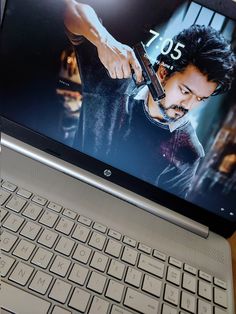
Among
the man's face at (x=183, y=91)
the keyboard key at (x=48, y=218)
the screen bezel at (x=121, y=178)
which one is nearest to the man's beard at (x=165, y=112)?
the man's face at (x=183, y=91)

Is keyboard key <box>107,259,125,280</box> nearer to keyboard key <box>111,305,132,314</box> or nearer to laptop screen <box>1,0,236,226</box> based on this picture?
keyboard key <box>111,305,132,314</box>

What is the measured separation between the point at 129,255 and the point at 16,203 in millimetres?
177

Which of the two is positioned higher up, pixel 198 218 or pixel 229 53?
pixel 229 53

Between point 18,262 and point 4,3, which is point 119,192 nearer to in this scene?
point 18,262

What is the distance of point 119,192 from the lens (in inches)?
23.0

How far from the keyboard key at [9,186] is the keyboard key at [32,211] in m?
0.04

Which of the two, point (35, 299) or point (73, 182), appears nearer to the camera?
point (35, 299)

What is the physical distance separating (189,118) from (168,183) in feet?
0.38

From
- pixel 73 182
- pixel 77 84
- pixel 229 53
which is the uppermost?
pixel 229 53

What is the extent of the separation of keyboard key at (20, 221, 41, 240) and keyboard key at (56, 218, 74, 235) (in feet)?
0.10

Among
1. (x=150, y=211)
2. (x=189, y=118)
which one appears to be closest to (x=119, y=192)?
(x=150, y=211)

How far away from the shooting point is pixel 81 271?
437 mm

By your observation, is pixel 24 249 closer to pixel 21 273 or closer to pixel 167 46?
pixel 21 273

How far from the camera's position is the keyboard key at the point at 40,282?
0.40 meters
